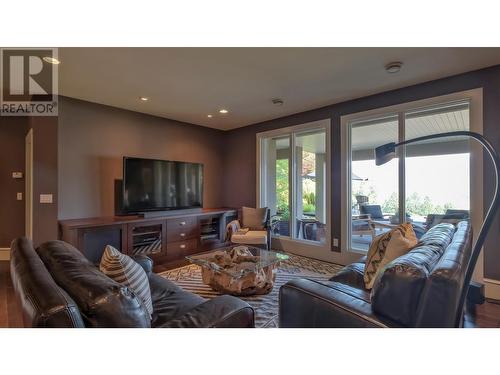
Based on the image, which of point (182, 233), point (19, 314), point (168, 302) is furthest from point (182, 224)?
point (168, 302)

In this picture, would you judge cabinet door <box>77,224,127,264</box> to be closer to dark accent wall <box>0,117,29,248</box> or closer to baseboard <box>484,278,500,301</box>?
dark accent wall <box>0,117,29,248</box>

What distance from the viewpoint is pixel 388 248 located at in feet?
5.81

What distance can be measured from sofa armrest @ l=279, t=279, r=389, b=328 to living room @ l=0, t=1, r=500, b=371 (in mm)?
11

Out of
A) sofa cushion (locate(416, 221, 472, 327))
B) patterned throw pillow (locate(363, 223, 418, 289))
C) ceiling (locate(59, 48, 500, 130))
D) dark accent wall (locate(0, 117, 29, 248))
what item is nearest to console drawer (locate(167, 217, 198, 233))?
ceiling (locate(59, 48, 500, 130))

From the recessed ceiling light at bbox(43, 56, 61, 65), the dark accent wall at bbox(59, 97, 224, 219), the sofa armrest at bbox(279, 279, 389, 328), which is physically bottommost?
the sofa armrest at bbox(279, 279, 389, 328)

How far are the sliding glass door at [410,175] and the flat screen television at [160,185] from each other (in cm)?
269

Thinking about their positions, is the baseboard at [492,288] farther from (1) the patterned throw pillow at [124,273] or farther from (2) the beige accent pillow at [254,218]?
(1) the patterned throw pillow at [124,273]

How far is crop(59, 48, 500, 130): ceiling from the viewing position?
7.79 ft

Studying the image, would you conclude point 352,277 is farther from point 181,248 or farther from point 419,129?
point 181,248

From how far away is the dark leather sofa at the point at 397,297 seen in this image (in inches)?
41.1

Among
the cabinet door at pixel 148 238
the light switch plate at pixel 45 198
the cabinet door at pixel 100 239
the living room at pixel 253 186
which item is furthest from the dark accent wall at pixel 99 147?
the cabinet door at pixel 148 238
